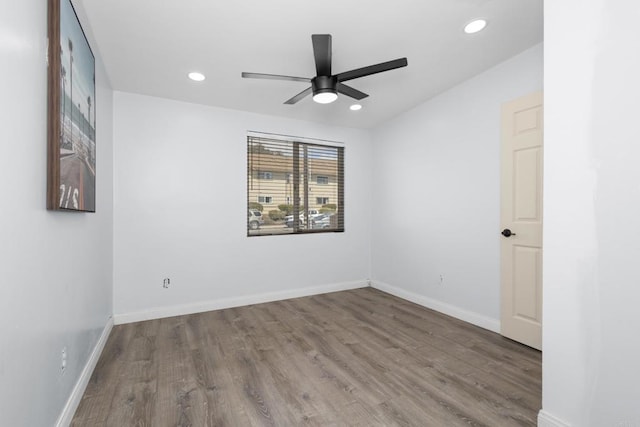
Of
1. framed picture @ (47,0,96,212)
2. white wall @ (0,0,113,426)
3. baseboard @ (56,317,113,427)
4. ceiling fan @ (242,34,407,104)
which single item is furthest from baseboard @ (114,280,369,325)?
ceiling fan @ (242,34,407,104)

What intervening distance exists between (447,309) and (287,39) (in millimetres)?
3239

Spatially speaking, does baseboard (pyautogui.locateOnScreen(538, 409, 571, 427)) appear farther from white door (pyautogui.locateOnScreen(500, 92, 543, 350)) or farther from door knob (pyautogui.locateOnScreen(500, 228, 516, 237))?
door knob (pyautogui.locateOnScreen(500, 228, 516, 237))

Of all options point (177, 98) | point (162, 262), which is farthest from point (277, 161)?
point (162, 262)

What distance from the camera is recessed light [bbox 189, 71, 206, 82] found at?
2.87 m

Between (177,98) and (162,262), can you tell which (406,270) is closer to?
(162,262)

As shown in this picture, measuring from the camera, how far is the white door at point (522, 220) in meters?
2.55

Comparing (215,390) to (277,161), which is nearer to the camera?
(215,390)

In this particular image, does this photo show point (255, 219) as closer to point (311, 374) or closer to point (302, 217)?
point (302, 217)

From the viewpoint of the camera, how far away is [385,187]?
175 inches

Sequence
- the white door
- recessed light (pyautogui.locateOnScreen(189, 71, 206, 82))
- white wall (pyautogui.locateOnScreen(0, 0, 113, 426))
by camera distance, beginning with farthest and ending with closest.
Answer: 1. recessed light (pyautogui.locateOnScreen(189, 71, 206, 82))
2. the white door
3. white wall (pyautogui.locateOnScreen(0, 0, 113, 426))

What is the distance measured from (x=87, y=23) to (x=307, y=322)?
3180mm

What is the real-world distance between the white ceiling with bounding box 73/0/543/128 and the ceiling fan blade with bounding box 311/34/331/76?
0.88 ft

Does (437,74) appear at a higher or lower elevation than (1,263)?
higher

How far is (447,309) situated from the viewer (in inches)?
135
